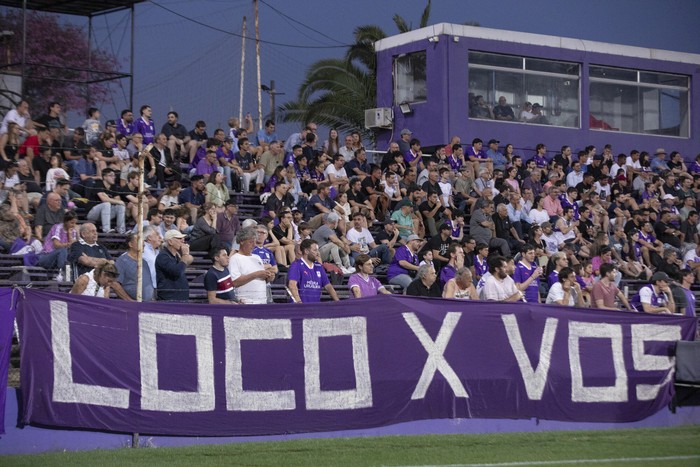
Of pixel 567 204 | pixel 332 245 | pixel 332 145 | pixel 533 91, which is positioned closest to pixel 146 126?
pixel 332 145

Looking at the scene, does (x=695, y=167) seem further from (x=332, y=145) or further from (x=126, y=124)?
(x=126, y=124)

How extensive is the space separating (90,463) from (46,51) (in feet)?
87.2

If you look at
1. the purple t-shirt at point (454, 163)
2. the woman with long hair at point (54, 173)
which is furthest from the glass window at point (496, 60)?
the woman with long hair at point (54, 173)

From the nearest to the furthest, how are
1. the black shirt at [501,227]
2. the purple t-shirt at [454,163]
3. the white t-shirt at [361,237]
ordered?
1. the white t-shirt at [361,237]
2. the black shirt at [501,227]
3. the purple t-shirt at [454,163]

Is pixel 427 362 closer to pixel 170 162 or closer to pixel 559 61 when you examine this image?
pixel 170 162

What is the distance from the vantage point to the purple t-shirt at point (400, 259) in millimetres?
18469

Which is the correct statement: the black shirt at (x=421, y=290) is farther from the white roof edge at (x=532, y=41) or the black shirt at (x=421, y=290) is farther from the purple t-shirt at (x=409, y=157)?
the white roof edge at (x=532, y=41)

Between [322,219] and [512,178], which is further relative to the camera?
[512,178]

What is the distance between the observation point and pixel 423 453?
11398 millimetres

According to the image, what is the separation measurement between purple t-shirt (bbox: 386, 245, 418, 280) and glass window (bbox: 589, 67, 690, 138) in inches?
562

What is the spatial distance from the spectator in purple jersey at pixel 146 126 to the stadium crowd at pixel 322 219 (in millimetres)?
40

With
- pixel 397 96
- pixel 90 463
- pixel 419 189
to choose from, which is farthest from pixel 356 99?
pixel 90 463

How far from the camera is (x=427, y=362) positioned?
13.3m

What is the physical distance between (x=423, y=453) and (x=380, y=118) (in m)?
19.1
